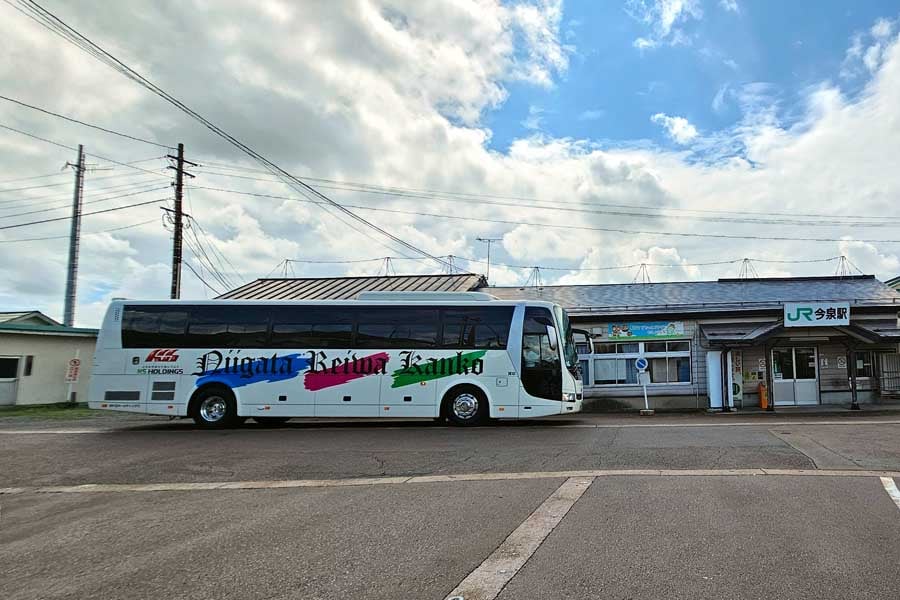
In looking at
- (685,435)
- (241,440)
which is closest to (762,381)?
(685,435)

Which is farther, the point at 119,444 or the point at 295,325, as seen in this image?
the point at 295,325

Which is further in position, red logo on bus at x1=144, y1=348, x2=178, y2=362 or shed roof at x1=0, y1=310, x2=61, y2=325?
shed roof at x1=0, y1=310, x2=61, y2=325

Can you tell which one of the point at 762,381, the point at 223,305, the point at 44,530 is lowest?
the point at 44,530

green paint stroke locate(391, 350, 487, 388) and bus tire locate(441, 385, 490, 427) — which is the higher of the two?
green paint stroke locate(391, 350, 487, 388)

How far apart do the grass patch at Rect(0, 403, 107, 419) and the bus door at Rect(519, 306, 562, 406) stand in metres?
15.0

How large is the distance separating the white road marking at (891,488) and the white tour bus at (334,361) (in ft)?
25.5

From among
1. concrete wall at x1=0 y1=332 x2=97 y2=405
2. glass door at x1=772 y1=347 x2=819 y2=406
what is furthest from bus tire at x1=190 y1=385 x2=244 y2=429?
glass door at x1=772 y1=347 x2=819 y2=406

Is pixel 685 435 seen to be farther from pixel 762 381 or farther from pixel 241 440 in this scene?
pixel 762 381

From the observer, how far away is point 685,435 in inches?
505

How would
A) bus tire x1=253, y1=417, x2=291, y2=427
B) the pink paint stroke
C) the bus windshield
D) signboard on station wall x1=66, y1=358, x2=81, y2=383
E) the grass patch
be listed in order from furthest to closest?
signboard on station wall x1=66, y1=358, x2=81, y2=383
the grass patch
bus tire x1=253, y1=417, x2=291, y2=427
the bus windshield
the pink paint stroke

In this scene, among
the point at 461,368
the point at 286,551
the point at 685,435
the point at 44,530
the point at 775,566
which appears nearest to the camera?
the point at 775,566

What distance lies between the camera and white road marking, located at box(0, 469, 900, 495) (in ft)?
28.0

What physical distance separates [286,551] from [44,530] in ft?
9.68

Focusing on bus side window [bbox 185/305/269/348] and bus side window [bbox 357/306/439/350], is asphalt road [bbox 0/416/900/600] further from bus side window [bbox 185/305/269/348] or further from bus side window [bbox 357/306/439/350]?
bus side window [bbox 185/305/269/348]
